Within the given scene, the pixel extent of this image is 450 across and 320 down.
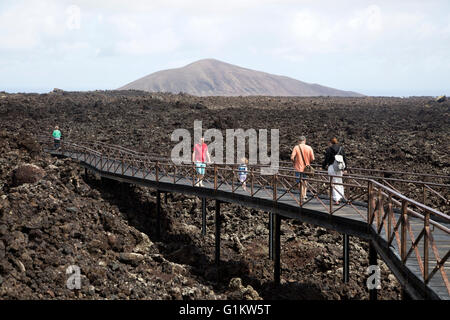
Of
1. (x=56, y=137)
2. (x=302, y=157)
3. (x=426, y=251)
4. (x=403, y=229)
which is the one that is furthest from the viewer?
(x=56, y=137)

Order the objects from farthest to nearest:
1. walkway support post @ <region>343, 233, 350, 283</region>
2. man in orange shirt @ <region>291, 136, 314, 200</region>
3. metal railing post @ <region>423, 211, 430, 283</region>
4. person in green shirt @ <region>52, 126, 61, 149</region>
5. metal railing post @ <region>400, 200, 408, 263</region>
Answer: person in green shirt @ <region>52, 126, 61, 149</region>
walkway support post @ <region>343, 233, 350, 283</region>
man in orange shirt @ <region>291, 136, 314, 200</region>
metal railing post @ <region>400, 200, 408, 263</region>
metal railing post @ <region>423, 211, 430, 283</region>

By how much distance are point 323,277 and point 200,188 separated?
17.5ft

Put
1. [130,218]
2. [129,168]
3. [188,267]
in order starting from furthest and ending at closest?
[129,168], [130,218], [188,267]

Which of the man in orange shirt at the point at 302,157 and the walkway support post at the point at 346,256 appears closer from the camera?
the man in orange shirt at the point at 302,157

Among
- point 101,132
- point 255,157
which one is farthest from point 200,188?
point 101,132

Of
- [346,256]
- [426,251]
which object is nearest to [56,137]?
[346,256]

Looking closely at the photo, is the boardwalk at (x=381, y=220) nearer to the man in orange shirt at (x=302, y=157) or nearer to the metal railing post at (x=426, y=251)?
the metal railing post at (x=426, y=251)

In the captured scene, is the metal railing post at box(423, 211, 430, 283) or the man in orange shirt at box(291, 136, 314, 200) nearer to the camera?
the metal railing post at box(423, 211, 430, 283)

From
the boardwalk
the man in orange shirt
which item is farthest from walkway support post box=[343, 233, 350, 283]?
the man in orange shirt

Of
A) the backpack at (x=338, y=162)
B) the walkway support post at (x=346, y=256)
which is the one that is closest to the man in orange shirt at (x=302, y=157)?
the backpack at (x=338, y=162)

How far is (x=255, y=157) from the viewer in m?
39.0

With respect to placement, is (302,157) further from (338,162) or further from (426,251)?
(426,251)

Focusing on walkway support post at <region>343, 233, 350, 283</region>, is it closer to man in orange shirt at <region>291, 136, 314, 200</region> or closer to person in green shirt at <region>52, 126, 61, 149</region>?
man in orange shirt at <region>291, 136, 314, 200</region>
